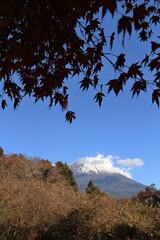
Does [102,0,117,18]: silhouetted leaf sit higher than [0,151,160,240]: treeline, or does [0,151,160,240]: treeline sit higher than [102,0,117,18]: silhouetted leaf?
[102,0,117,18]: silhouetted leaf

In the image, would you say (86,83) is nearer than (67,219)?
Yes

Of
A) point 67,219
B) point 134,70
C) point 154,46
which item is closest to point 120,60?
point 134,70

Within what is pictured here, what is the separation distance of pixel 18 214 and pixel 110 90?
9.44m

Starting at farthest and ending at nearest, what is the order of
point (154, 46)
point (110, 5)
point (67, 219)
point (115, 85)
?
point (67, 219)
point (154, 46)
point (115, 85)
point (110, 5)

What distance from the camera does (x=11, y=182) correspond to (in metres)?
14.7

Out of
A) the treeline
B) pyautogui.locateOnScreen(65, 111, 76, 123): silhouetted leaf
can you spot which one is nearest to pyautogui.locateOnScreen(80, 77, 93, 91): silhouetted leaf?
pyautogui.locateOnScreen(65, 111, 76, 123): silhouetted leaf

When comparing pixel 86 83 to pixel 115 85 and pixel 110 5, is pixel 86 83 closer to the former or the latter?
pixel 115 85

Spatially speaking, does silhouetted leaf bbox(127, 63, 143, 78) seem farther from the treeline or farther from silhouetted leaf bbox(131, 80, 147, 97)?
the treeline

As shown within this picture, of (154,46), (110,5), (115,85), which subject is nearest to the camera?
(110,5)

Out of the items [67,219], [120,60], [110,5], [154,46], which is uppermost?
[154,46]

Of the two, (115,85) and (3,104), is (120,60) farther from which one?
(3,104)

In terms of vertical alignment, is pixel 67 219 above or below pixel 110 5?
below

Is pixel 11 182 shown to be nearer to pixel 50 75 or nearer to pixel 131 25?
pixel 50 75

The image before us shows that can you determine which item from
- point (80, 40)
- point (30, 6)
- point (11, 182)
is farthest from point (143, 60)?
point (11, 182)
